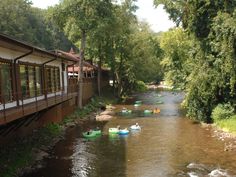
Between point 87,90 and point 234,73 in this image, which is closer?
point 234,73

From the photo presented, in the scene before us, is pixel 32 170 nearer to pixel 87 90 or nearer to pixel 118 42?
pixel 87 90

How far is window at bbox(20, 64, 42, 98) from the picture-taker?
2339 cm

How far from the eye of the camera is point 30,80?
82.4 feet

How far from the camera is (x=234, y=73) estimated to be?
90.7 ft

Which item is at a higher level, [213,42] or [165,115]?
[213,42]

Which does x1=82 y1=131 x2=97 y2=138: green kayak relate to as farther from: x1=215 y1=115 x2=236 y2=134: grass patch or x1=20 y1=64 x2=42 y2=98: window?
x1=215 y1=115 x2=236 y2=134: grass patch

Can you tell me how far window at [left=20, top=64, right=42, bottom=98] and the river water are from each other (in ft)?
13.8

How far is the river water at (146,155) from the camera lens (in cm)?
1981

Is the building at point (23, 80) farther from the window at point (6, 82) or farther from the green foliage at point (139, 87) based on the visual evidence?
the green foliage at point (139, 87)

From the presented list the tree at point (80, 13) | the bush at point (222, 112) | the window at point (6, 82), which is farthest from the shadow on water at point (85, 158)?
the tree at point (80, 13)

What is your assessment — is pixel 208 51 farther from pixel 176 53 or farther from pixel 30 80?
pixel 176 53

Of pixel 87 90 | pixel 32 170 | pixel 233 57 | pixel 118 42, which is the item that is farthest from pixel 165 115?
pixel 32 170

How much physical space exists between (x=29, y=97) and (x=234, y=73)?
14935 mm

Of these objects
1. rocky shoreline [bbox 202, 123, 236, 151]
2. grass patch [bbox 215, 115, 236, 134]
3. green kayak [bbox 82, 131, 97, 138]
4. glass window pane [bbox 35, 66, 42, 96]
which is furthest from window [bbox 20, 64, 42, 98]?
grass patch [bbox 215, 115, 236, 134]
